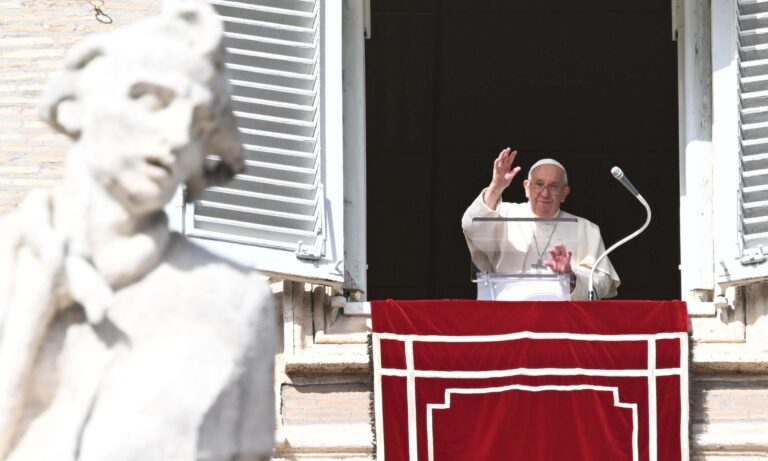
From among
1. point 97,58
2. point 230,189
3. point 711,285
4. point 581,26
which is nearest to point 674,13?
point 711,285

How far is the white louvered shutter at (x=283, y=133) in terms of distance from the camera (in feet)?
35.0

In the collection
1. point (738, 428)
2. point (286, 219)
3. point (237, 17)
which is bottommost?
point (738, 428)

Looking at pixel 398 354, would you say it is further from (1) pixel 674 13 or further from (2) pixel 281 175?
(1) pixel 674 13

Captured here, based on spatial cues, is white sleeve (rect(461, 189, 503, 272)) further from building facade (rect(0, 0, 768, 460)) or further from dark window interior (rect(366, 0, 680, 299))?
dark window interior (rect(366, 0, 680, 299))

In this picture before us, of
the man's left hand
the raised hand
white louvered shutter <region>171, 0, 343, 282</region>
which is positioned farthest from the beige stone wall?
the man's left hand

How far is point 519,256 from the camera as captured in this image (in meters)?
11.4

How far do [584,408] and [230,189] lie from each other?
57.8 inches

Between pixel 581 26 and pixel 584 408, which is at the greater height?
pixel 581 26

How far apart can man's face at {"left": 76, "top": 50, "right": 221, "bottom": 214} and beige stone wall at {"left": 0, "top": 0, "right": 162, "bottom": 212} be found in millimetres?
5985

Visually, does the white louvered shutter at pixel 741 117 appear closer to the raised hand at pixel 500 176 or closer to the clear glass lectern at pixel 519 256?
the clear glass lectern at pixel 519 256

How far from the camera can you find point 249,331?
4.96 metres

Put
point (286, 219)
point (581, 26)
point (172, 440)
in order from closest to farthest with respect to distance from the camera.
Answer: point (172, 440)
point (286, 219)
point (581, 26)

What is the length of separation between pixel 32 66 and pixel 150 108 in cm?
Answer: 623

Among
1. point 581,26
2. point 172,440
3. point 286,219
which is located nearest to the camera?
point 172,440
